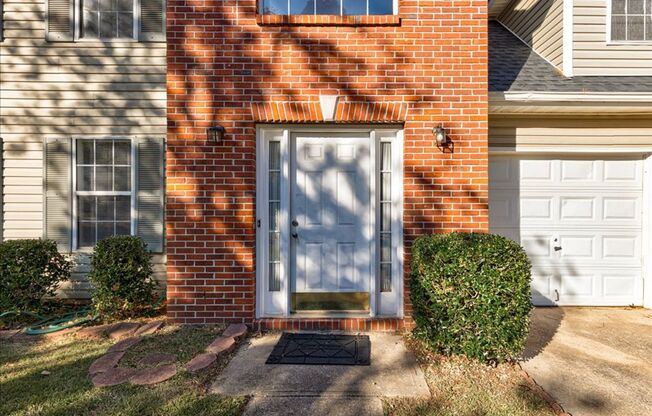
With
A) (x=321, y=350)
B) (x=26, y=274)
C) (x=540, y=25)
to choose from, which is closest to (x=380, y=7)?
(x=540, y=25)

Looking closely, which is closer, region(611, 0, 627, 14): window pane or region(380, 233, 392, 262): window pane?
region(380, 233, 392, 262): window pane

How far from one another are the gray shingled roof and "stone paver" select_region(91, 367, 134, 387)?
4877 millimetres

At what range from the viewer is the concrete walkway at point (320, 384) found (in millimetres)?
2562

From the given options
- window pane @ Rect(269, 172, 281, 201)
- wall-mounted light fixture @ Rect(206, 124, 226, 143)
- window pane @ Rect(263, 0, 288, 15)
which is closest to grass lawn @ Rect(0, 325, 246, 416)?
window pane @ Rect(269, 172, 281, 201)

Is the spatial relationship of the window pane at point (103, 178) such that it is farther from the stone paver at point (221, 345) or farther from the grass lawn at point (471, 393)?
the grass lawn at point (471, 393)

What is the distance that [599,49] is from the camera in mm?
5070

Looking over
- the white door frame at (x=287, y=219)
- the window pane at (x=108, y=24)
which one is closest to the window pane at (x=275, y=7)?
the white door frame at (x=287, y=219)

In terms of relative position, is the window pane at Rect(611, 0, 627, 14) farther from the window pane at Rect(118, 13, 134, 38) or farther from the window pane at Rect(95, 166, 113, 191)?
the window pane at Rect(95, 166, 113, 191)

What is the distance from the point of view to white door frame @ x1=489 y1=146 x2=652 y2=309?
485 centimetres

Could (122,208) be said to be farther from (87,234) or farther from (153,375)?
(153,375)

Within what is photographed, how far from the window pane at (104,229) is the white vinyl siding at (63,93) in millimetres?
500

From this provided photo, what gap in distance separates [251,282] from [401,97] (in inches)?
102

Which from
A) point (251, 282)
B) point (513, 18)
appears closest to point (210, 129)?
point (251, 282)

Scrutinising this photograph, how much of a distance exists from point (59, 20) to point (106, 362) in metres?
4.76
